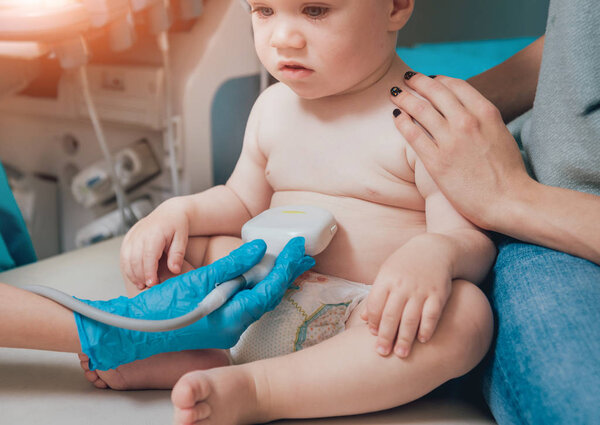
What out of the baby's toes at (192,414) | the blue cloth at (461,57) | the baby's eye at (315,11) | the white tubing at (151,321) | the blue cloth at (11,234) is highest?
the baby's eye at (315,11)

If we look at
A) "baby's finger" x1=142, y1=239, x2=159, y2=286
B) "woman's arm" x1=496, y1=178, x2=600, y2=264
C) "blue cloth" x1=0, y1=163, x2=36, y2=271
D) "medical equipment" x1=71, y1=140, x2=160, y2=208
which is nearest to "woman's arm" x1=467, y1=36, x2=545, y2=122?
"woman's arm" x1=496, y1=178, x2=600, y2=264

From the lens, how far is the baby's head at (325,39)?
63 cm

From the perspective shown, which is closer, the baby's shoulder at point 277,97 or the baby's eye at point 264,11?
the baby's eye at point 264,11

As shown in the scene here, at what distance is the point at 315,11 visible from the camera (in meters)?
0.64

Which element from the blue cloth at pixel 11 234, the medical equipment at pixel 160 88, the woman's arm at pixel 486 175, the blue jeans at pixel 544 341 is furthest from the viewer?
the medical equipment at pixel 160 88

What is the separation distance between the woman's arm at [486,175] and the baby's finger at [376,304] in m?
0.15

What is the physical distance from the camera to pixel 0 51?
122 cm

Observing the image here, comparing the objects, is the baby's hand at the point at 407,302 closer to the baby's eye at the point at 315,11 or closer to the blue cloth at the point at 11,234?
the baby's eye at the point at 315,11

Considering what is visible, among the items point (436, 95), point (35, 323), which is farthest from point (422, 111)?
point (35, 323)

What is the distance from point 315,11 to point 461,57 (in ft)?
1.99

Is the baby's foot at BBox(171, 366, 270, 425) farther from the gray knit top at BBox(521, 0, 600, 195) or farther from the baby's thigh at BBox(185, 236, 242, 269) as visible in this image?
the gray knit top at BBox(521, 0, 600, 195)

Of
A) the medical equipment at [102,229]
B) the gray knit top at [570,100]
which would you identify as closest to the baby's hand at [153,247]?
the gray knit top at [570,100]

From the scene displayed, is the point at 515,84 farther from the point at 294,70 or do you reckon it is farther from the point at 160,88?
the point at 160,88

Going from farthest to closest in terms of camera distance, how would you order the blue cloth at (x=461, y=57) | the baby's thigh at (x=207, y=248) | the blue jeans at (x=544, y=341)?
the blue cloth at (x=461, y=57)
the baby's thigh at (x=207, y=248)
the blue jeans at (x=544, y=341)
